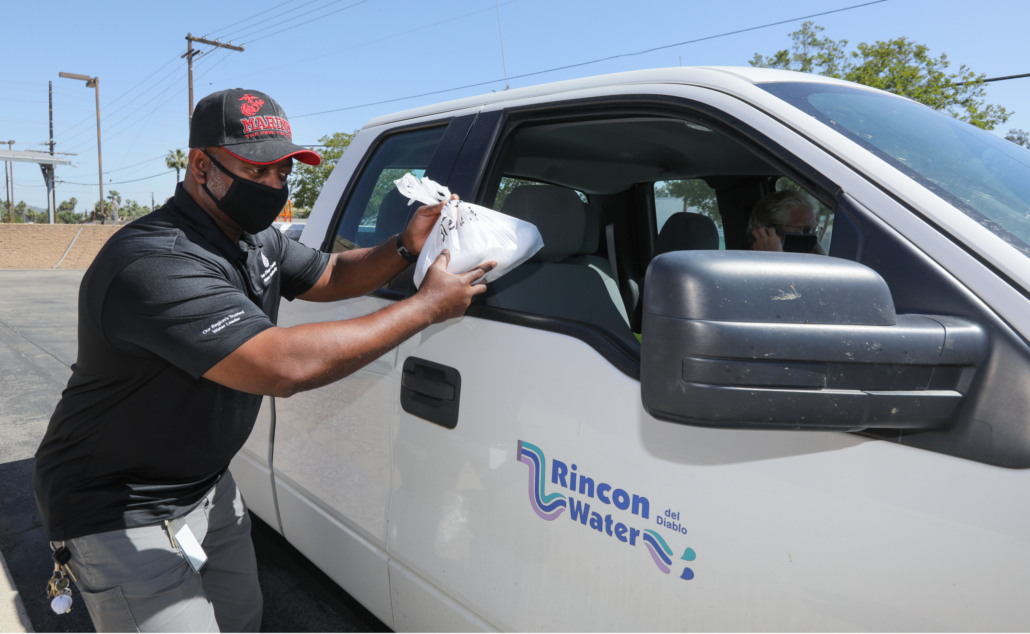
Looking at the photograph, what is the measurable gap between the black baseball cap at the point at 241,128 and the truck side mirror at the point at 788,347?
47.2 inches

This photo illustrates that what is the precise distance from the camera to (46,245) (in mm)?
24609

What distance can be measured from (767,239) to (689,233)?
2.45 feet

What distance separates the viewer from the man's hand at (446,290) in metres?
1.56

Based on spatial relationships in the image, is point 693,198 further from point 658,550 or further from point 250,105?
point 658,550

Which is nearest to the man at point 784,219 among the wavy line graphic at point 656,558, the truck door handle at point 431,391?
the truck door handle at point 431,391

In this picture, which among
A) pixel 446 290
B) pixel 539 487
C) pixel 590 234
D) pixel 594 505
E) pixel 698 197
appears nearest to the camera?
pixel 594 505

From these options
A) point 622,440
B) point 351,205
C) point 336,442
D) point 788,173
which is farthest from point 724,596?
point 351,205

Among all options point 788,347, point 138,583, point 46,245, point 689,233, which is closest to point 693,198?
point 689,233

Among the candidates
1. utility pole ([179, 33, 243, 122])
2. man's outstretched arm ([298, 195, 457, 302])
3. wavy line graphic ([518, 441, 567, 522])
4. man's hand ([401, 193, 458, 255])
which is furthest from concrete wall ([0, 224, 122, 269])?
wavy line graphic ([518, 441, 567, 522])

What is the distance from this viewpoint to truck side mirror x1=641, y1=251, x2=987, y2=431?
3.01ft

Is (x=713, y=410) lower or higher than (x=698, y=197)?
lower

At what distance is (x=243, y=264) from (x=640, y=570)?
1301mm

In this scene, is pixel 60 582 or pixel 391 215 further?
pixel 391 215

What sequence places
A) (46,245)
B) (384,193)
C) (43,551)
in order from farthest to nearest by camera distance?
(46,245), (43,551), (384,193)
